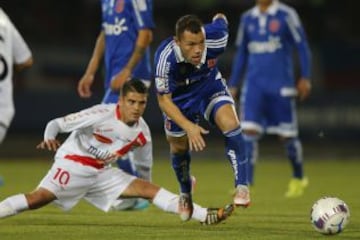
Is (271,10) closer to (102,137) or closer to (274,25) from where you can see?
(274,25)

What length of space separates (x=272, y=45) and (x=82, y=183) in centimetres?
459

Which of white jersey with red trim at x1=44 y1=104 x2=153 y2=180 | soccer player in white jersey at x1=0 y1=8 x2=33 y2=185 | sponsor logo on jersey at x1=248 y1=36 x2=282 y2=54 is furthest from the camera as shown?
sponsor logo on jersey at x1=248 y1=36 x2=282 y2=54

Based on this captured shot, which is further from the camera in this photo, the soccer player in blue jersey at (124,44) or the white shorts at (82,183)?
the soccer player in blue jersey at (124,44)

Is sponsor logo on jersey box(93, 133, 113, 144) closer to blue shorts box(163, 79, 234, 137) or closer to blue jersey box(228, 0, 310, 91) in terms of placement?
blue shorts box(163, 79, 234, 137)

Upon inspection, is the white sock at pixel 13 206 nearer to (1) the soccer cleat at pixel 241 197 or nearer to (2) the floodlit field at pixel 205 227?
(2) the floodlit field at pixel 205 227

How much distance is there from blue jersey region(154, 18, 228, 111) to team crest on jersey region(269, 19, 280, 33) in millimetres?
3922

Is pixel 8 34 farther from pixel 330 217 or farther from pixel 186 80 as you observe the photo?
pixel 330 217

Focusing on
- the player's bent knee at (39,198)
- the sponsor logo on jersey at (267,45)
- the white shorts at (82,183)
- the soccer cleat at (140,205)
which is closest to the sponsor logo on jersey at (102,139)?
the white shorts at (82,183)

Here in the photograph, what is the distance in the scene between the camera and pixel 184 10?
2327 cm

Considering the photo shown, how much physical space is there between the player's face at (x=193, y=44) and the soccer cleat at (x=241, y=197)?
3.39ft

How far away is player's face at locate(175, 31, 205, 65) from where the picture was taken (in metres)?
8.13

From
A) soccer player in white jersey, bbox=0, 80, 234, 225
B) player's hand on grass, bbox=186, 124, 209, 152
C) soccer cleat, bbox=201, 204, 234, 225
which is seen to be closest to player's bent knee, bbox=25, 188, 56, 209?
soccer player in white jersey, bbox=0, 80, 234, 225

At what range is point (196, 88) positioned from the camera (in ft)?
28.6

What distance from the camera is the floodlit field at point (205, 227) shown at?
787cm
